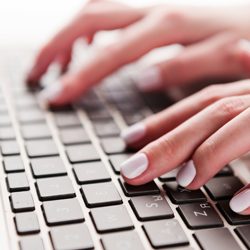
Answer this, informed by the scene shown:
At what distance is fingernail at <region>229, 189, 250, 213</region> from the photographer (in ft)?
1.34

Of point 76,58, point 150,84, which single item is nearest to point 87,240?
point 150,84

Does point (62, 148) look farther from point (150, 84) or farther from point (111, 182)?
point (150, 84)

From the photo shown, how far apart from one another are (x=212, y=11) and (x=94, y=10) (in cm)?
31

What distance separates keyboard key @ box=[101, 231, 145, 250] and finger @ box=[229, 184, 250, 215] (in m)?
0.13

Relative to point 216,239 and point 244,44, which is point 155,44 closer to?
point 244,44

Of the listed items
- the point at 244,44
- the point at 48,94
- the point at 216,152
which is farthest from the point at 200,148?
the point at 244,44

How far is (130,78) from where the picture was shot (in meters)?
0.84

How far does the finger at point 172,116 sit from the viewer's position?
1.84ft

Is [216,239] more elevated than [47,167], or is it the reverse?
[47,167]

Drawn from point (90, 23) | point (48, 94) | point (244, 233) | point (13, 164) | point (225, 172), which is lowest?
point (244, 233)

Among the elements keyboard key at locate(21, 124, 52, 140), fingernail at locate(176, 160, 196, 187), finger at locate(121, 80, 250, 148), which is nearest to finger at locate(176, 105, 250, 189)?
fingernail at locate(176, 160, 196, 187)

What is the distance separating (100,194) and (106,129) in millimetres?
191

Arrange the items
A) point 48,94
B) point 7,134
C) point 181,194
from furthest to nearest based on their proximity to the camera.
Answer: point 48,94
point 7,134
point 181,194

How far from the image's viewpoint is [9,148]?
505mm
